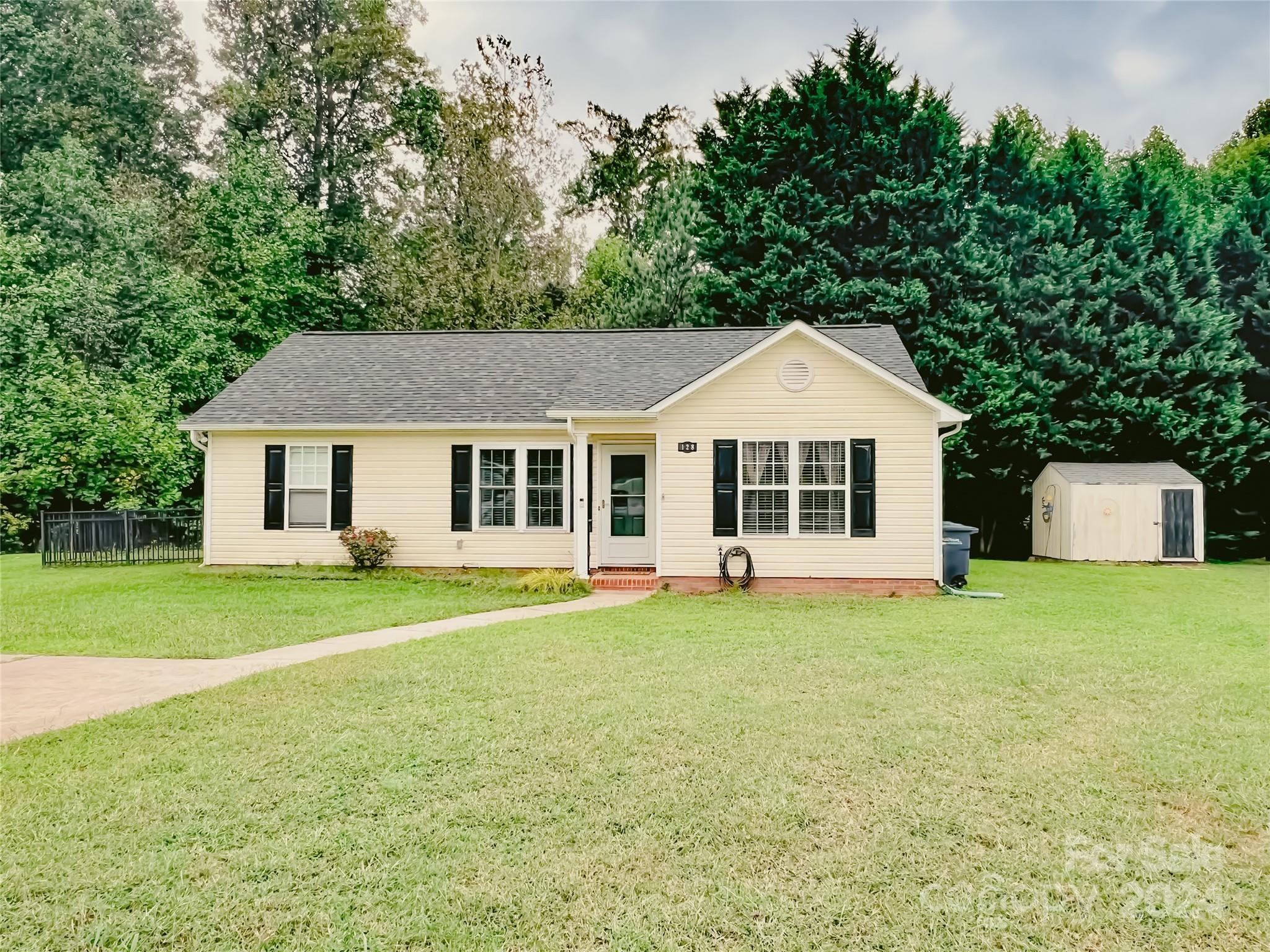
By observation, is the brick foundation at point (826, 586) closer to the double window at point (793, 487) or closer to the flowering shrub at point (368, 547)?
the double window at point (793, 487)

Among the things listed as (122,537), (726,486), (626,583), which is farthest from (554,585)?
(122,537)

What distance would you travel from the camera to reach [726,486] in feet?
41.3

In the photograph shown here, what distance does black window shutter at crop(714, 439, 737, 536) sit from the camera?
1259 cm

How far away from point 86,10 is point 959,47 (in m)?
27.7

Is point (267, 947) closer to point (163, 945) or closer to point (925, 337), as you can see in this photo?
point (163, 945)

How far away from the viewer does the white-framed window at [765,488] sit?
12.6m

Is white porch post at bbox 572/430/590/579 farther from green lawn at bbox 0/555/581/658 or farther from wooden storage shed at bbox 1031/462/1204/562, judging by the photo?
wooden storage shed at bbox 1031/462/1204/562

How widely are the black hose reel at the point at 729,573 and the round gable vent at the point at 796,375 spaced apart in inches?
105

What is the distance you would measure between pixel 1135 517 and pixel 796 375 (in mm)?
10270

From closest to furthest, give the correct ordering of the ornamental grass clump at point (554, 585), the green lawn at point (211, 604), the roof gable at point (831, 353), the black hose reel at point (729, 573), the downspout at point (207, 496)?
the green lawn at point (211, 604)
the roof gable at point (831, 353)
the ornamental grass clump at point (554, 585)
the black hose reel at point (729, 573)
the downspout at point (207, 496)

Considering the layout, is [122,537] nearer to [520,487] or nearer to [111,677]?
[520,487]

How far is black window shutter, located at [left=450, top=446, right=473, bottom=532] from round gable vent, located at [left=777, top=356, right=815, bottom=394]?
18.5 ft

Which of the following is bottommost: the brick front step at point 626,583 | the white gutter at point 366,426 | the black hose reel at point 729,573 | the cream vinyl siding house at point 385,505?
the brick front step at point 626,583

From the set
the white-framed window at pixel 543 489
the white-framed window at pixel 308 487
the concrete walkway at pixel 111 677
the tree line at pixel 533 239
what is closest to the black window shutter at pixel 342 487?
the white-framed window at pixel 308 487
